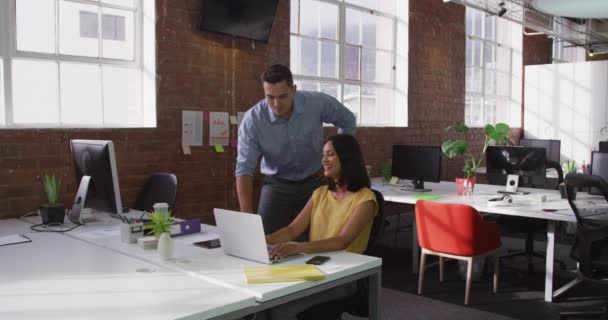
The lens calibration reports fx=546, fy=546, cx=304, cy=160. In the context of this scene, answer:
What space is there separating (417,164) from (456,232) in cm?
146

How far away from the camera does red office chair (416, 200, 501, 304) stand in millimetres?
3703

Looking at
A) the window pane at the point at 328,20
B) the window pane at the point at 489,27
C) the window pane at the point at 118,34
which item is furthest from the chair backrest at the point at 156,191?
the window pane at the point at 489,27

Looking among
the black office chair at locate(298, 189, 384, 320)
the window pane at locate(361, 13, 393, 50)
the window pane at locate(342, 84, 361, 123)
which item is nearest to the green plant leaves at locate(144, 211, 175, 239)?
the black office chair at locate(298, 189, 384, 320)

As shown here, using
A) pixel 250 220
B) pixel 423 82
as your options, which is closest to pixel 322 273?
pixel 250 220

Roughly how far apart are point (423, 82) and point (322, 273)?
5373mm

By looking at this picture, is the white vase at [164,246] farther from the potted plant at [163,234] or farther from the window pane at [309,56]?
the window pane at [309,56]

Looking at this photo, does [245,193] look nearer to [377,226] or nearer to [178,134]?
[377,226]

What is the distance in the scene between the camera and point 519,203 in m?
4.21

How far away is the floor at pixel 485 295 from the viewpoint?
3725mm

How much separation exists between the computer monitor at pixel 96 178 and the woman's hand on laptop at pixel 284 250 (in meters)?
1.04

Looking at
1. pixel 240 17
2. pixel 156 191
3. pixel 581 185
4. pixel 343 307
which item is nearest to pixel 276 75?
pixel 343 307

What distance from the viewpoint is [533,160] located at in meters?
5.00

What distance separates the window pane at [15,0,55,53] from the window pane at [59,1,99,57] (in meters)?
0.07

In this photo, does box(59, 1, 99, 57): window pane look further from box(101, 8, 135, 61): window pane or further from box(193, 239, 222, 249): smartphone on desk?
box(193, 239, 222, 249): smartphone on desk
